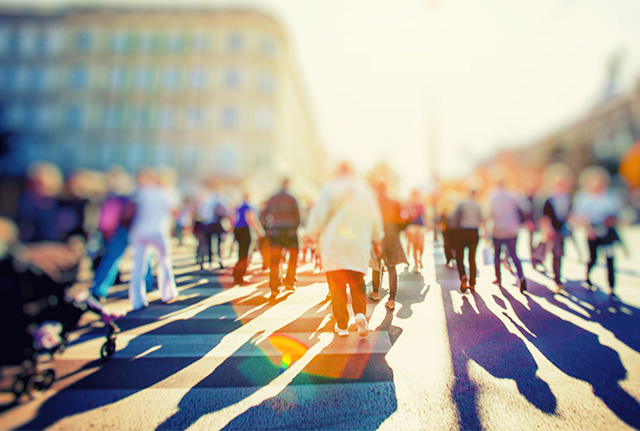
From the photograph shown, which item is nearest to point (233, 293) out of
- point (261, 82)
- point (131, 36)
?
point (261, 82)

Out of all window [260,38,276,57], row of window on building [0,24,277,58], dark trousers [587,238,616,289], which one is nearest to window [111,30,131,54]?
row of window on building [0,24,277,58]

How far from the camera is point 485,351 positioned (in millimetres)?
2131

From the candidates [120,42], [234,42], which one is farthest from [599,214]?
[120,42]

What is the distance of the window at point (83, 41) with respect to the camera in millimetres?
30891

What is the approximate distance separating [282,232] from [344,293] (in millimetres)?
654

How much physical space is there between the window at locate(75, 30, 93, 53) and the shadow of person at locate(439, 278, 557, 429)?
4099 centimetres

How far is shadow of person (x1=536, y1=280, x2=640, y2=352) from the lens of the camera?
3094mm

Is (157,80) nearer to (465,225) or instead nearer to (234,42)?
(234,42)

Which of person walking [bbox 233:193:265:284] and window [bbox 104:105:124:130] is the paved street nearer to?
person walking [bbox 233:193:265:284]

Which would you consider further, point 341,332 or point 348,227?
point 348,227

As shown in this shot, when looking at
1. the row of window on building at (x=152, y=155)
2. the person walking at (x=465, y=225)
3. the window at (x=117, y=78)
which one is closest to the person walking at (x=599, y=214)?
the person walking at (x=465, y=225)

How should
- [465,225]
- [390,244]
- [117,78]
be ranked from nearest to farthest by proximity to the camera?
[465,225] < [390,244] < [117,78]

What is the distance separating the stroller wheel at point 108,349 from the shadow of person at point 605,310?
3.30 meters

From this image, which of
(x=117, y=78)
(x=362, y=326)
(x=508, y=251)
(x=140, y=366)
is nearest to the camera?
(x=140, y=366)
